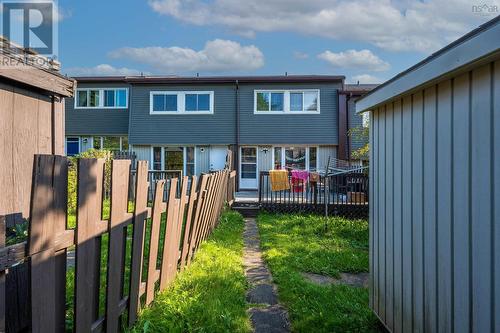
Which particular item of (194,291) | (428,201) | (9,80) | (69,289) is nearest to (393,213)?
(428,201)

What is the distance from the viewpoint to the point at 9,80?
11.5ft

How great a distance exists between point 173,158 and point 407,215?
17.6m

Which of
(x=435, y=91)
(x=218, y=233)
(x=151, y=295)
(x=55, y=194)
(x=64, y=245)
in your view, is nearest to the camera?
(x=55, y=194)

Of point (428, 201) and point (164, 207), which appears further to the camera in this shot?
point (164, 207)

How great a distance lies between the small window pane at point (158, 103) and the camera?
19.0 m

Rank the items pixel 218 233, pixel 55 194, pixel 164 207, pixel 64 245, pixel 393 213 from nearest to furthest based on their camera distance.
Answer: pixel 55 194
pixel 64 245
pixel 393 213
pixel 164 207
pixel 218 233

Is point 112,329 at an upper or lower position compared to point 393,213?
lower

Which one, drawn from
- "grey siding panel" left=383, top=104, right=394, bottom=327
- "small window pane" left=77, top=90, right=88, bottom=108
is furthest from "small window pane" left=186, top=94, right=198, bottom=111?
"grey siding panel" left=383, top=104, right=394, bottom=327

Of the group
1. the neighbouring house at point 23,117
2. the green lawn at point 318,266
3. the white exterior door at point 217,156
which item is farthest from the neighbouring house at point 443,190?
the white exterior door at point 217,156

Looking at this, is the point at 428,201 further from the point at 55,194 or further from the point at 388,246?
the point at 55,194

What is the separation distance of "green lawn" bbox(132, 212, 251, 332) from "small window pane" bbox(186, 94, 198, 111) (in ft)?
47.6

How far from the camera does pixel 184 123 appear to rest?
62.1 ft

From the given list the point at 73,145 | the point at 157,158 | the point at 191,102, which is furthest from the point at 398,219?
the point at 73,145

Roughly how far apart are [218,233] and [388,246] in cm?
452
